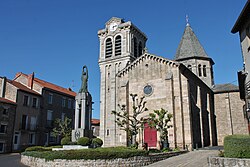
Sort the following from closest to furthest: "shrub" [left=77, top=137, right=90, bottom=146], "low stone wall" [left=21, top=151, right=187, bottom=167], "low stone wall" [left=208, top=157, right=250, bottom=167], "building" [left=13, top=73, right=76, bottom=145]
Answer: "low stone wall" [left=208, top=157, right=250, bottom=167] < "low stone wall" [left=21, top=151, right=187, bottom=167] < "shrub" [left=77, top=137, right=90, bottom=146] < "building" [left=13, top=73, right=76, bottom=145]

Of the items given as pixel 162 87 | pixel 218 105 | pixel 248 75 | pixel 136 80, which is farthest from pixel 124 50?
pixel 248 75

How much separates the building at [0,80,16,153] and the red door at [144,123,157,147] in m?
16.4

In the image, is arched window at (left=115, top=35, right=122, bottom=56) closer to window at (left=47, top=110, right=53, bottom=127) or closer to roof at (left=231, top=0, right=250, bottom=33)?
window at (left=47, top=110, right=53, bottom=127)

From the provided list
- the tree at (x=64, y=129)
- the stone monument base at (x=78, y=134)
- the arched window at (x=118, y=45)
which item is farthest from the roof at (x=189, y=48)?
the stone monument base at (x=78, y=134)

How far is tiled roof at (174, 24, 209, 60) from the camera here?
40.1 meters

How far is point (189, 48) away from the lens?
41.1m

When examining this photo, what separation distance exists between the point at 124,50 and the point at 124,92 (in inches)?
435

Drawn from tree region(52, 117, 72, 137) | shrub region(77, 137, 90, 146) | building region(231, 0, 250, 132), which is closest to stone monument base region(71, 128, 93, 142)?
shrub region(77, 137, 90, 146)

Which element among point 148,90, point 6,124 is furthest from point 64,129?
point 148,90

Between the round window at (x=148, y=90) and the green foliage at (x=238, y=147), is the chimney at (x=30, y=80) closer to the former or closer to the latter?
the round window at (x=148, y=90)

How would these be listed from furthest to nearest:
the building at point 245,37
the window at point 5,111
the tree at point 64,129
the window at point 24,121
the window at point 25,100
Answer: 1. the window at point 25,100
2. the window at point 24,121
3. the window at point 5,111
4. the tree at point 64,129
5. the building at point 245,37

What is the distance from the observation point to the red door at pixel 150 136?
80.1 feet

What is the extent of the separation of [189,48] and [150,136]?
72.3 ft

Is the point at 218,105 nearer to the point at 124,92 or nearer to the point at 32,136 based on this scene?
the point at 124,92
